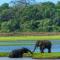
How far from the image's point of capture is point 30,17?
7812mm

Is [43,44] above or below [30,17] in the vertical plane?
below

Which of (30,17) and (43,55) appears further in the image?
(30,17)

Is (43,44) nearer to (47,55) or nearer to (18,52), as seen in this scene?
(47,55)

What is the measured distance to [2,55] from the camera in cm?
774

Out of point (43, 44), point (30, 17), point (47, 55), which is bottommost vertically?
point (47, 55)

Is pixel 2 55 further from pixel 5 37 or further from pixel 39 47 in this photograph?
pixel 39 47

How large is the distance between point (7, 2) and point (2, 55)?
1374 millimetres

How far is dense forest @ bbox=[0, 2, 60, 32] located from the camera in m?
7.74

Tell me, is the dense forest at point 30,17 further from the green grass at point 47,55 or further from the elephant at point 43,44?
the green grass at point 47,55

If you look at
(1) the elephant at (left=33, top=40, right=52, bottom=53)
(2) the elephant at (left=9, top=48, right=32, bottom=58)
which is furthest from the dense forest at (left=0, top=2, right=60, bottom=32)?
(2) the elephant at (left=9, top=48, right=32, bottom=58)

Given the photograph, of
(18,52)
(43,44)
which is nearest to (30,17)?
(43,44)

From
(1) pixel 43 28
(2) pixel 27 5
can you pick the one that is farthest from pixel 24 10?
(1) pixel 43 28

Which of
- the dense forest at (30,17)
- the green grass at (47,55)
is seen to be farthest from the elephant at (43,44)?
the dense forest at (30,17)

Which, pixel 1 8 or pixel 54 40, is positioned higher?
pixel 1 8
